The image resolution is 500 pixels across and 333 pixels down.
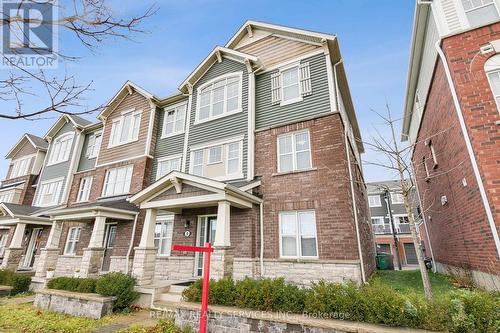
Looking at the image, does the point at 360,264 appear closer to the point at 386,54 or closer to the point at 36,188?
the point at 386,54

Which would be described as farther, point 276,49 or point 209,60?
point 209,60

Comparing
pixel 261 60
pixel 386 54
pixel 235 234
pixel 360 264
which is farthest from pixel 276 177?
pixel 386 54

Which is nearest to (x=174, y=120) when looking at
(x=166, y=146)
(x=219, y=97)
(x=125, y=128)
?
(x=166, y=146)

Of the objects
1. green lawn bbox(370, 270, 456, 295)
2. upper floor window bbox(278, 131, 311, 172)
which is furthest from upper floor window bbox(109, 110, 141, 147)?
green lawn bbox(370, 270, 456, 295)

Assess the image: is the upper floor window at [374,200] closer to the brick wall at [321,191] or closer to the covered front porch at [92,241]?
the brick wall at [321,191]

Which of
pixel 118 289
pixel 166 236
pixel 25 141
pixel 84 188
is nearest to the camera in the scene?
pixel 118 289

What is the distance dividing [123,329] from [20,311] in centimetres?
509

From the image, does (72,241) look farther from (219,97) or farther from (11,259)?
(219,97)

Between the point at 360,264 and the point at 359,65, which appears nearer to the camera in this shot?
the point at 360,264

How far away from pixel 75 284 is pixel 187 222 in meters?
4.50

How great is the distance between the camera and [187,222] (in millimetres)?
11172

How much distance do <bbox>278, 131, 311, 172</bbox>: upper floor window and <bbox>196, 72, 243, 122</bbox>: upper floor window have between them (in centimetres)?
306

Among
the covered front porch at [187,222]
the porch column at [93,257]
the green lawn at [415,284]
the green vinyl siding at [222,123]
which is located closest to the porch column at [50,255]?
the porch column at [93,257]

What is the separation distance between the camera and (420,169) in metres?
15.5
